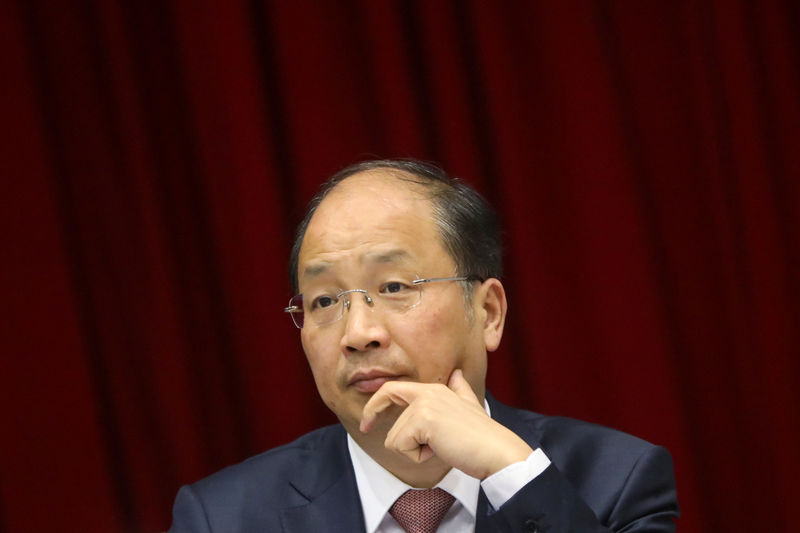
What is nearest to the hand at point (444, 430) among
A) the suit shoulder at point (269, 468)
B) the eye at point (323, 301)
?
the eye at point (323, 301)

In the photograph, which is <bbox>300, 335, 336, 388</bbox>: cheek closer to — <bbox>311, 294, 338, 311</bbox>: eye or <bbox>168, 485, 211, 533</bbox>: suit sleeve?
<bbox>311, 294, 338, 311</bbox>: eye

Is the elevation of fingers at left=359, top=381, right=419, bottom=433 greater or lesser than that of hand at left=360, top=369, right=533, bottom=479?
greater

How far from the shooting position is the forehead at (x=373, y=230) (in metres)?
1.82

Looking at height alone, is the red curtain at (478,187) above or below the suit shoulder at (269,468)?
above

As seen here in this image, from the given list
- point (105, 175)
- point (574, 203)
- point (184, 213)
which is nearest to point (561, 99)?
point (574, 203)

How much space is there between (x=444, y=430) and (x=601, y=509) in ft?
1.53

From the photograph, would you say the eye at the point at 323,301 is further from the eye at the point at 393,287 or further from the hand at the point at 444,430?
the hand at the point at 444,430

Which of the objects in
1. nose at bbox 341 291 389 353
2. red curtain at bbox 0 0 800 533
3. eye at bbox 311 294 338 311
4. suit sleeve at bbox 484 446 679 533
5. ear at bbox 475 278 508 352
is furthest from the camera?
red curtain at bbox 0 0 800 533

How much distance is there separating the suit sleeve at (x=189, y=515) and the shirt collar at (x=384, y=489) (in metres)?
0.37

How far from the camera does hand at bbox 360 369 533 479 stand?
1.64 m

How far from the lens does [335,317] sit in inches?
72.6

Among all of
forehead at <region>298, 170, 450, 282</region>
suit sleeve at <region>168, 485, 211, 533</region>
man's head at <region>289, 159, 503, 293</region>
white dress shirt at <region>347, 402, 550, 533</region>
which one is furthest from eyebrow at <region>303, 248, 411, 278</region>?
suit sleeve at <region>168, 485, 211, 533</region>

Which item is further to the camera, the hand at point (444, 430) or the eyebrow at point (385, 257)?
the eyebrow at point (385, 257)

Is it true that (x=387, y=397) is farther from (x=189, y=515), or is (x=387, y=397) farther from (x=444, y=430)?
(x=189, y=515)
